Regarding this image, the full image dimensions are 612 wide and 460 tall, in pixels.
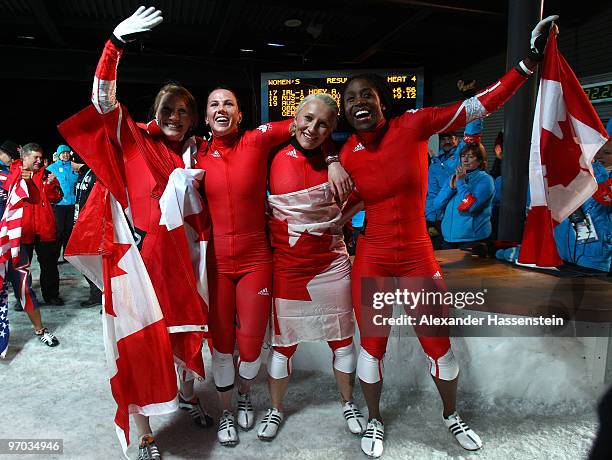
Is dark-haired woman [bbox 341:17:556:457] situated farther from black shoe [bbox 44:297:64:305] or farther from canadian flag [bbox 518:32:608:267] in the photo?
black shoe [bbox 44:297:64:305]

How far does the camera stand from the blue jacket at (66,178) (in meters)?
5.92

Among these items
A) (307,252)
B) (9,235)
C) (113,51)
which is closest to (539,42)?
(307,252)

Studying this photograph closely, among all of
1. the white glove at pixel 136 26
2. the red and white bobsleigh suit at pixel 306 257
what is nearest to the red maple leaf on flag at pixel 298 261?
the red and white bobsleigh suit at pixel 306 257

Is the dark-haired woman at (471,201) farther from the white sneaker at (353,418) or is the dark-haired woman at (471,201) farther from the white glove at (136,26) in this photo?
the white glove at (136,26)

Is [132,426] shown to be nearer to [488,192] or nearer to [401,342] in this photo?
[401,342]

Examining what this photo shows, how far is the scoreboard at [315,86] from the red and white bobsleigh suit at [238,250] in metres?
4.77

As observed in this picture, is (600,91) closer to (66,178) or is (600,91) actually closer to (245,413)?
(245,413)

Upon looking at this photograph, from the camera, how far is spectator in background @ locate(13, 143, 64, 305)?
4.05m

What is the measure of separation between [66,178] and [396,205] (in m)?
5.54

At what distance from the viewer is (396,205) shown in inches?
86.4

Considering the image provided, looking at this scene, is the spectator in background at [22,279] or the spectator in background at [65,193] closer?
the spectator in background at [22,279]

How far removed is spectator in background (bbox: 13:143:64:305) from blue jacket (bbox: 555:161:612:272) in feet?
14.1

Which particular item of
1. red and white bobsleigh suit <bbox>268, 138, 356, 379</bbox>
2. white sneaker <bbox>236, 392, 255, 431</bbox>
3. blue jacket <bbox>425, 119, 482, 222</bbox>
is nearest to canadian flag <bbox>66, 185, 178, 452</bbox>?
white sneaker <bbox>236, 392, 255, 431</bbox>

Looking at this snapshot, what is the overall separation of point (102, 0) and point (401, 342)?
6.37 meters
